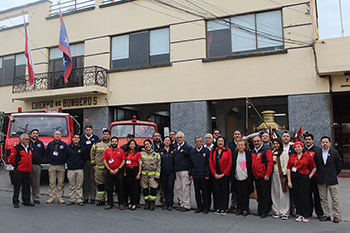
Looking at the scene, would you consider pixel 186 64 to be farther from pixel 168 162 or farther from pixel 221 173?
pixel 221 173

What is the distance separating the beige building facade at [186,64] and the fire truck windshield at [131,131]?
10.3 ft

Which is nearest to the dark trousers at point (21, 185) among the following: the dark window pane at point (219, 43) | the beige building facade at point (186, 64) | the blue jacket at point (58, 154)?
the blue jacket at point (58, 154)

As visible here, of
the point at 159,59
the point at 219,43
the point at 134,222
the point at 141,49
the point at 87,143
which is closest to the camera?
the point at 134,222

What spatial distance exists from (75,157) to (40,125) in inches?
136

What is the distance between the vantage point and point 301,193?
6.21 m

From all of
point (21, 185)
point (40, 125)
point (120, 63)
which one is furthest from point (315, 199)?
point (120, 63)

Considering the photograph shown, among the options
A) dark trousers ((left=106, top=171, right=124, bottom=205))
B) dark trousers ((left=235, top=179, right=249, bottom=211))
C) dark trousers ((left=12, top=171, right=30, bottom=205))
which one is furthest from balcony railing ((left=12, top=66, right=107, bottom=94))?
dark trousers ((left=235, top=179, right=249, bottom=211))

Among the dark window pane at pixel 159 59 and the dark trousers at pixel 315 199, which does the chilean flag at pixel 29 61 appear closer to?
the dark window pane at pixel 159 59

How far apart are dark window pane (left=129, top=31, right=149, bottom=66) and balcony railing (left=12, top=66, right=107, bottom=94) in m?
1.64

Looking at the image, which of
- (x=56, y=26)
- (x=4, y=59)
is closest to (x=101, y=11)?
(x=56, y=26)

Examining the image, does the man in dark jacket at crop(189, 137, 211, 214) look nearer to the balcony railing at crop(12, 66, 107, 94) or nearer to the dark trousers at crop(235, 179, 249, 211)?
the dark trousers at crop(235, 179, 249, 211)

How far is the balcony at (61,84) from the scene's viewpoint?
573 inches

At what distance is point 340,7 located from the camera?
39.7ft

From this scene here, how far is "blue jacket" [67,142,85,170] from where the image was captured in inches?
307
